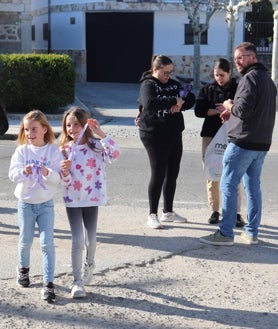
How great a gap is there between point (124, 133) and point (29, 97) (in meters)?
3.34

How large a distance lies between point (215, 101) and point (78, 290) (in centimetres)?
279

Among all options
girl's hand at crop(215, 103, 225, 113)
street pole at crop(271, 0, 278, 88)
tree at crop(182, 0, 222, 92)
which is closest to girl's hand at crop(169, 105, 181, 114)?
girl's hand at crop(215, 103, 225, 113)

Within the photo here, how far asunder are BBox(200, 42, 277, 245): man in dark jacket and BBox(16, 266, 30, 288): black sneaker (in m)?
1.89

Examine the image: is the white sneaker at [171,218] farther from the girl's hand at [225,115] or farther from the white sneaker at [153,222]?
the girl's hand at [225,115]

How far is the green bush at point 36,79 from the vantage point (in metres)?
16.7

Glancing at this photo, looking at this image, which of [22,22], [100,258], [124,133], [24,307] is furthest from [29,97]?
[24,307]

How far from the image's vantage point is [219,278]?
5082 mm

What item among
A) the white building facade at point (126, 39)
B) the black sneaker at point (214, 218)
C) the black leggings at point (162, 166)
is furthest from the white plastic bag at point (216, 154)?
the white building facade at point (126, 39)

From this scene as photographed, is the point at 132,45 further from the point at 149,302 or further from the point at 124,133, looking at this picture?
the point at 149,302

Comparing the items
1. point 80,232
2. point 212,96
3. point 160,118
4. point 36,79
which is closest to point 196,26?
point 36,79

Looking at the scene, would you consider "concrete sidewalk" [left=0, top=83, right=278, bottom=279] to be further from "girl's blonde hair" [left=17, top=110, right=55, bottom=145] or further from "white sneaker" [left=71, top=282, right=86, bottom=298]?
"girl's blonde hair" [left=17, top=110, right=55, bottom=145]

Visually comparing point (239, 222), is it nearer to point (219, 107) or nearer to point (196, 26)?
point (219, 107)

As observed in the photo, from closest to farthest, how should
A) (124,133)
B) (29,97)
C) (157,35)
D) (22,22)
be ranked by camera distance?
(124,133)
(29,97)
(22,22)
(157,35)

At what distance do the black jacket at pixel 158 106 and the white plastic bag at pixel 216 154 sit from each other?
39cm
